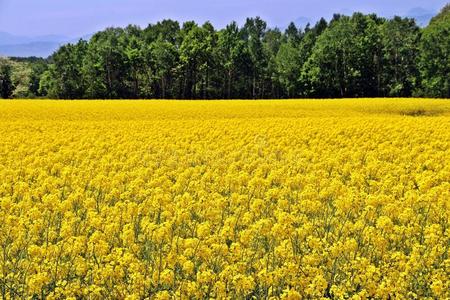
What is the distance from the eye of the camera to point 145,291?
7055 millimetres

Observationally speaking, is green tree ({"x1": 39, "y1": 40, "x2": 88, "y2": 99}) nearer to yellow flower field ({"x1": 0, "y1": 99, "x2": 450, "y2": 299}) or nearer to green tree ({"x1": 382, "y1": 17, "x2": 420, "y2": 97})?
green tree ({"x1": 382, "y1": 17, "x2": 420, "y2": 97})

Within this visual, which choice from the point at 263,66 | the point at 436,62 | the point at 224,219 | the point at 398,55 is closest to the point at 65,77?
the point at 263,66

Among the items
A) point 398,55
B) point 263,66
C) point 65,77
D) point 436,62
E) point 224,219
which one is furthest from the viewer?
point 263,66

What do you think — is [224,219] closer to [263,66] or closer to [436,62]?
[436,62]

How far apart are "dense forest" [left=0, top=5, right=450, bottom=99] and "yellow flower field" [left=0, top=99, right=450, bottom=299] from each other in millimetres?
61790

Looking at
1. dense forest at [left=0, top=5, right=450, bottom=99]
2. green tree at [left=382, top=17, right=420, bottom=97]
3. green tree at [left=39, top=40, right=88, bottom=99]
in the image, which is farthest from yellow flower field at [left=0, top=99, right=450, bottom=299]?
green tree at [left=39, top=40, right=88, bottom=99]

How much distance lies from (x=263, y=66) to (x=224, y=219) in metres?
84.4

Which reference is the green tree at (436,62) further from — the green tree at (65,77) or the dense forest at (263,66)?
Answer: the green tree at (65,77)

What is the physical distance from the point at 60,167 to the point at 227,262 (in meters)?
9.07

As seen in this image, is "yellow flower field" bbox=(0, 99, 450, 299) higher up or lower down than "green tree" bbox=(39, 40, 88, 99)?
lower down

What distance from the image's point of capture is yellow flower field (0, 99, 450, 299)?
7125 mm

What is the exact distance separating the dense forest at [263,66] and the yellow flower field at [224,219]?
203 feet

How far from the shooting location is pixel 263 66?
3654 inches

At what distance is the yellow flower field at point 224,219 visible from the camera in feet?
23.4
